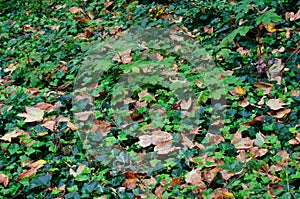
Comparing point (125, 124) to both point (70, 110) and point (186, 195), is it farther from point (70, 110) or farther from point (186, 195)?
point (186, 195)

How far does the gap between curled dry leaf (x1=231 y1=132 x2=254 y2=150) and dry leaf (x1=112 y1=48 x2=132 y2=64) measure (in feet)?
4.53

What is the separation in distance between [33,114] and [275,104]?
6.52 feet

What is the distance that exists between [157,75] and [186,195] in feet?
4.39

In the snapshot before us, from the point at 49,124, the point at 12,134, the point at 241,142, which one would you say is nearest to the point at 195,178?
the point at 241,142

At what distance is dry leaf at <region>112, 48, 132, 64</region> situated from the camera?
3.88 metres

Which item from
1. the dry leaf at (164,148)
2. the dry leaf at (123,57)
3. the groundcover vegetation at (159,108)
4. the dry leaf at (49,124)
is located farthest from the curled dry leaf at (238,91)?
the dry leaf at (49,124)

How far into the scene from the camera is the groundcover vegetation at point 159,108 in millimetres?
2729

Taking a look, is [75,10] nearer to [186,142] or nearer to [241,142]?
[186,142]

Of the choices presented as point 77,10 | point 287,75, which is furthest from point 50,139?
point 77,10

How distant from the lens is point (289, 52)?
3.77m

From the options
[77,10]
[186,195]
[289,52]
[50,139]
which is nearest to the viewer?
[186,195]

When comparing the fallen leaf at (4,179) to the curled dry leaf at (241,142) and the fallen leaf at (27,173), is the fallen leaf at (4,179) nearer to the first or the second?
the fallen leaf at (27,173)

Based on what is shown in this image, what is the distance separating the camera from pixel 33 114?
341 cm

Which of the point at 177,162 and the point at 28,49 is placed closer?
the point at 177,162
